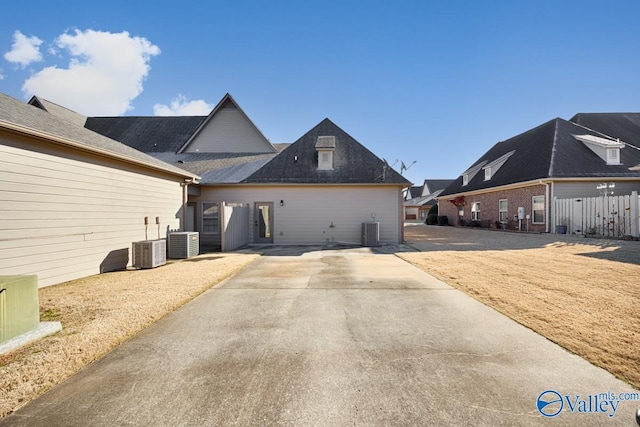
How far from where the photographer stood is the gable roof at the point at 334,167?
14.0 metres

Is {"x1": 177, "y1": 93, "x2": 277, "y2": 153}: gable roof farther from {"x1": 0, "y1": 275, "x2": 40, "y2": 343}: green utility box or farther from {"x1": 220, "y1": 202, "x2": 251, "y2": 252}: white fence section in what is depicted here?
{"x1": 0, "y1": 275, "x2": 40, "y2": 343}: green utility box

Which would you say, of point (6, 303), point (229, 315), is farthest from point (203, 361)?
point (6, 303)

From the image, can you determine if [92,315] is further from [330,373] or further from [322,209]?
[322,209]

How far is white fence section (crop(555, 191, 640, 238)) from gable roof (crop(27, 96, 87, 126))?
28981mm

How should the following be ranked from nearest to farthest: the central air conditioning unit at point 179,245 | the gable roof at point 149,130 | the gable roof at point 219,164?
the central air conditioning unit at point 179,245, the gable roof at point 219,164, the gable roof at point 149,130

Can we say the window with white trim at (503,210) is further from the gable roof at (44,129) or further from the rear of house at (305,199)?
the gable roof at (44,129)

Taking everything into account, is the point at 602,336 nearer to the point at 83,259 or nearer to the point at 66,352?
the point at 66,352

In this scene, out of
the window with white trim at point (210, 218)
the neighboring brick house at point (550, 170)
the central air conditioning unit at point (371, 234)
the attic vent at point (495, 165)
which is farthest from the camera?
the attic vent at point (495, 165)

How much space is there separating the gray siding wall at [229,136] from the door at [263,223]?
533cm

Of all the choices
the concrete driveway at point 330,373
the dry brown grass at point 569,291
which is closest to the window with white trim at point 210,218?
the dry brown grass at point 569,291

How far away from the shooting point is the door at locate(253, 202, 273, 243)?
14474mm

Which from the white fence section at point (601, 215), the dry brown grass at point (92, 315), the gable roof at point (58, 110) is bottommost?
the dry brown grass at point (92, 315)

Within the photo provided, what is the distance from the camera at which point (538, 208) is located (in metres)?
18.1

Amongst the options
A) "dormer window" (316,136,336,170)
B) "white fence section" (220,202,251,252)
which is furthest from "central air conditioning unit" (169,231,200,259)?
"dormer window" (316,136,336,170)
